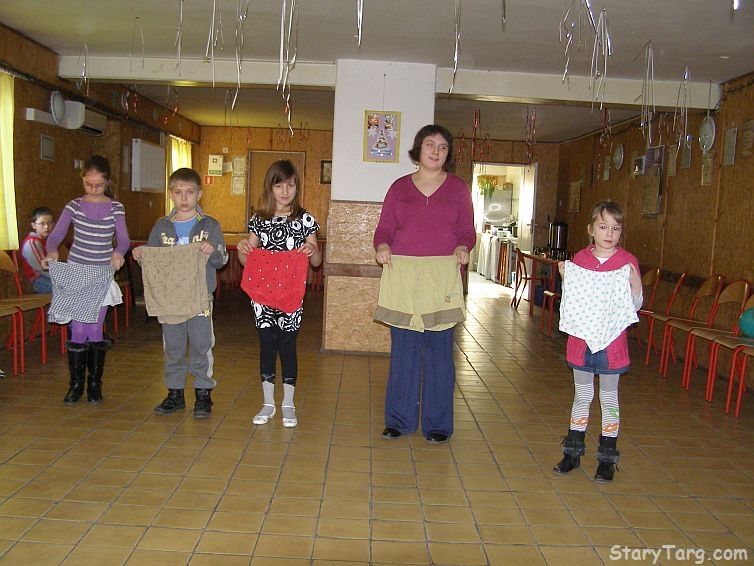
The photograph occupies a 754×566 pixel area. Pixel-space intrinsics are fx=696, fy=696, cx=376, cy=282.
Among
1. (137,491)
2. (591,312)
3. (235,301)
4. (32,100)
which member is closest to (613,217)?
(591,312)

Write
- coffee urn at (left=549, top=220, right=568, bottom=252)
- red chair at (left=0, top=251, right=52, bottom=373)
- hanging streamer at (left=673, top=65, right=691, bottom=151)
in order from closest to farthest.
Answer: red chair at (left=0, top=251, right=52, bottom=373)
hanging streamer at (left=673, top=65, right=691, bottom=151)
coffee urn at (left=549, top=220, right=568, bottom=252)

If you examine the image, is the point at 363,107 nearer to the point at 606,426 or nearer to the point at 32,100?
the point at 32,100

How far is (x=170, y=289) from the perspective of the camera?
12.0ft

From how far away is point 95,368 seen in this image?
3922mm

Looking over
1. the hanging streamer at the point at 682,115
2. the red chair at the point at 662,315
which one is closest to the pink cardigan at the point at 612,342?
the red chair at the point at 662,315

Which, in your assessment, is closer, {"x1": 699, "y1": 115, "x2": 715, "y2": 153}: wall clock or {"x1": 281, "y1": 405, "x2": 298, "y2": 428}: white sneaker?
{"x1": 281, "y1": 405, "x2": 298, "y2": 428}: white sneaker

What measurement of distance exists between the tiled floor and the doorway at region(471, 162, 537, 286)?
302 inches

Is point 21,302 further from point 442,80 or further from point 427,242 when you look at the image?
point 442,80

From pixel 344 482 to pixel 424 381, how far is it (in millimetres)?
765

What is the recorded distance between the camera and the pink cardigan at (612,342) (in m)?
2.99

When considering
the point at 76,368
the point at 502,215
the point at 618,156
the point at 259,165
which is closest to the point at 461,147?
the point at 618,156

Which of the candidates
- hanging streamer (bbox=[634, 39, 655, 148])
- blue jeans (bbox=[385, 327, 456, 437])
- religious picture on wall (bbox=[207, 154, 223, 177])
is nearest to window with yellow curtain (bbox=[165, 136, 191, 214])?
religious picture on wall (bbox=[207, 154, 223, 177])

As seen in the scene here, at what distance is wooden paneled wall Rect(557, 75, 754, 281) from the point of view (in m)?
5.53

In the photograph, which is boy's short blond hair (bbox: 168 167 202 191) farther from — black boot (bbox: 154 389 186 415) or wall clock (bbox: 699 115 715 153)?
wall clock (bbox: 699 115 715 153)
